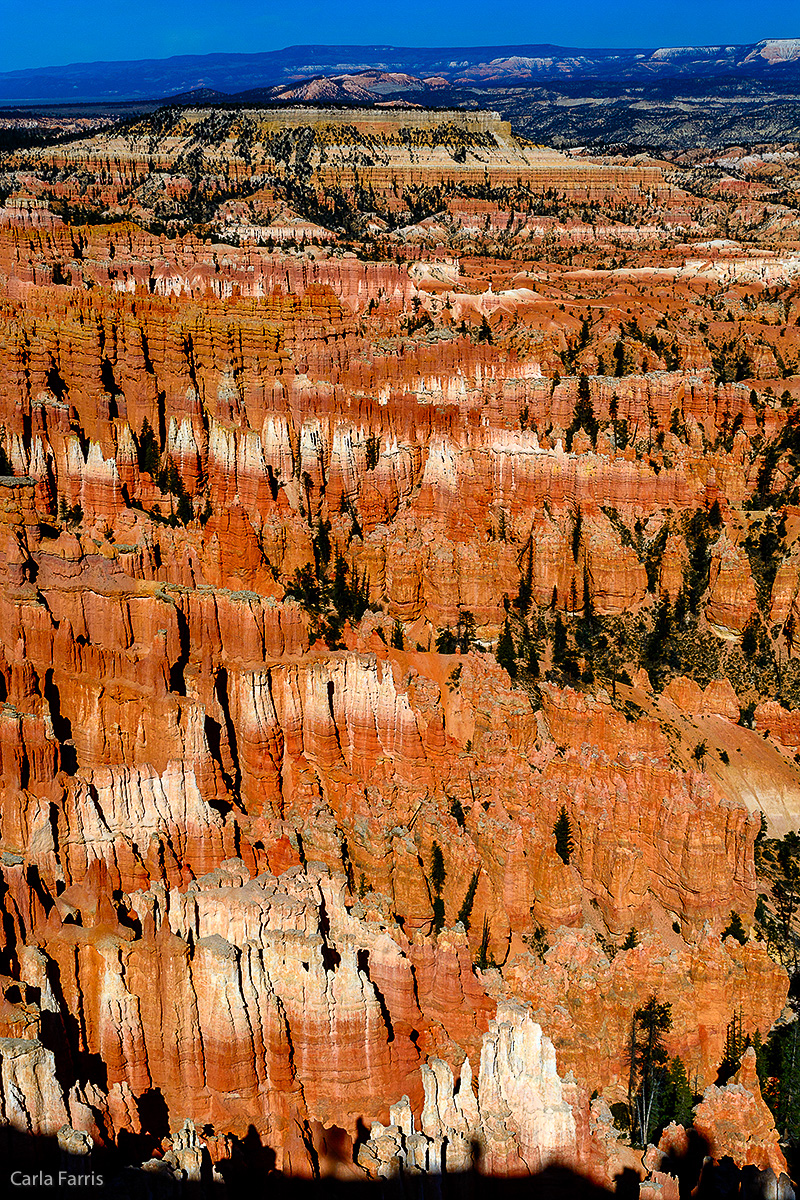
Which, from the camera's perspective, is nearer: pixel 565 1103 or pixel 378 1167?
pixel 378 1167

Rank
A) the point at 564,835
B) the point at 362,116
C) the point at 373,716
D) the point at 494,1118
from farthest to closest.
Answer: the point at 362,116
the point at 373,716
the point at 564,835
the point at 494,1118

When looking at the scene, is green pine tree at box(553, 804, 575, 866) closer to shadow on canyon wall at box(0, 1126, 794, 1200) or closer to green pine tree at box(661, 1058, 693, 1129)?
green pine tree at box(661, 1058, 693, 1129)

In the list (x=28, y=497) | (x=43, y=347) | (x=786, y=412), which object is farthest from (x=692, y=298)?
(x=28, y=497)

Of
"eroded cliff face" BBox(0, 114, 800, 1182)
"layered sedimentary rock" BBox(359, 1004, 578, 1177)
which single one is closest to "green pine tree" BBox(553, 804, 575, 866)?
"eroded cliff face" BBox(0, 114, 800, 1182)

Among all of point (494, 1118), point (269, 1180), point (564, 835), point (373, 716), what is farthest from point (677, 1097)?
point (373, 716)

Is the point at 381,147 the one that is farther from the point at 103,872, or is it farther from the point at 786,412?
the point at 103,872

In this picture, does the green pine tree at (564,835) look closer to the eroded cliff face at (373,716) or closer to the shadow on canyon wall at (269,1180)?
the eroded cliff face at (373,716)

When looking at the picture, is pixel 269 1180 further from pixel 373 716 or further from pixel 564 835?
pixel 373 716
